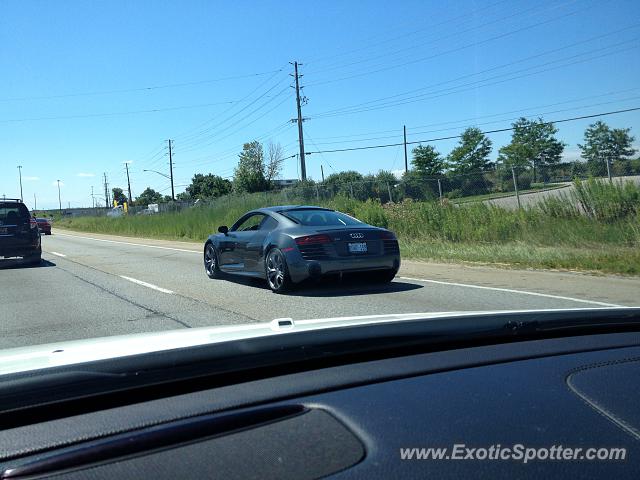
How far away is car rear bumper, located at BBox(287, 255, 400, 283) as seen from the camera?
9023 millimetres

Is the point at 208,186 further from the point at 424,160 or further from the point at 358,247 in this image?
the point at 358,247

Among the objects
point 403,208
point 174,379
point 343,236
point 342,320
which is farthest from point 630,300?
point 403,208

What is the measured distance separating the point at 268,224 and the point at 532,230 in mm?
9826

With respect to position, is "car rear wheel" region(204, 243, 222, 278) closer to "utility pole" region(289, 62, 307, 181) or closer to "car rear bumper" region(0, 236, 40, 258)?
"car rear bumper" region(0, 236, 40, 258)

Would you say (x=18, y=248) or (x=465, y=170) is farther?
(x=465, y=170)

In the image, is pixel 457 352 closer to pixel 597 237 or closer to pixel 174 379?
pixel 174 379

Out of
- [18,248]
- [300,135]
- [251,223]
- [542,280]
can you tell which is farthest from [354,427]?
[300,135]

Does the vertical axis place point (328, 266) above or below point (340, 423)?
below

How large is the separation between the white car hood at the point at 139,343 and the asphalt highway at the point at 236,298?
13.1 feet

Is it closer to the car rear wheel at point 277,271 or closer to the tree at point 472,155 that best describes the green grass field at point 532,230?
the car rear wheel at point 277,271

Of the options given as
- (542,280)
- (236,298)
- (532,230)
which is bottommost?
(542,280)

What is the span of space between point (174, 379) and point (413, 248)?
1563 centimetres

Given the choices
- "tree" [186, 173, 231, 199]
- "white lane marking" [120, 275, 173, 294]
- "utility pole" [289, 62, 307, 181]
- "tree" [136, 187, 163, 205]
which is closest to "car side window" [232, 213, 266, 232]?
"white lane marking" [120, 275, 173, 294]

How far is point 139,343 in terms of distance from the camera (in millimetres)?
2887
